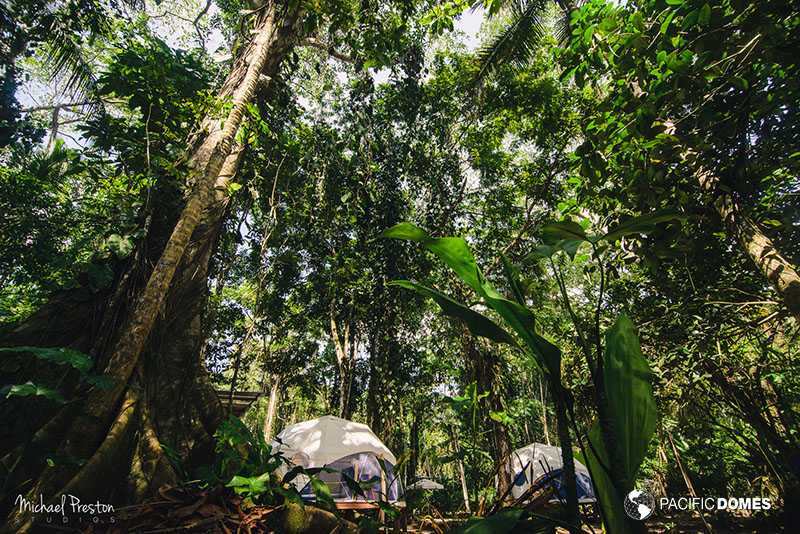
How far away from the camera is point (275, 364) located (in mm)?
10242

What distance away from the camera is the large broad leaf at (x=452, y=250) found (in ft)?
3.04

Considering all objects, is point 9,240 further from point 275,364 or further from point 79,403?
point 79,403

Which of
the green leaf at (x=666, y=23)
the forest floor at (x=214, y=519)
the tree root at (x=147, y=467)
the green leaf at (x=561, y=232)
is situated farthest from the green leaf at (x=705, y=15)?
the tree root at (x=147, y=467)

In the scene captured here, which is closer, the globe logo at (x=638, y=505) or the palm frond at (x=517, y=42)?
the globe logo at (x=638, y=505)

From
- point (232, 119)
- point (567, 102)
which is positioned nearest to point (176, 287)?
point (232, 119)

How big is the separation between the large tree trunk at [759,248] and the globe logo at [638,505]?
2480mm

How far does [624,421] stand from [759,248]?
116 inches

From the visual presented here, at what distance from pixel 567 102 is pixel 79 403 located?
790 centimetres

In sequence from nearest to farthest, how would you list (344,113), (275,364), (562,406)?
1. (562,406)
2. (344,113)
3. (275,364)

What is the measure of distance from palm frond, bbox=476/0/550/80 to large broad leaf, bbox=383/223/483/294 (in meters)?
7.32

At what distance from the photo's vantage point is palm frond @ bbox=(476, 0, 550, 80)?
22.9ft

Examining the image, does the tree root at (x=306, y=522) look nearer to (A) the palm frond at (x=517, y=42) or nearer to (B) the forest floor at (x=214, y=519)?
(B) the forest floor at (x=214, y=519)

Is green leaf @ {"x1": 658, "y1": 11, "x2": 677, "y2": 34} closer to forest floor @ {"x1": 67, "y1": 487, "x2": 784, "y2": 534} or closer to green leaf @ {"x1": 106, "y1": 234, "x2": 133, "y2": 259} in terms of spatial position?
forest floor @ {"x1": 67, "y1": 487, "x2": 784, "y2": 534}

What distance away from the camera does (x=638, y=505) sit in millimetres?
842
